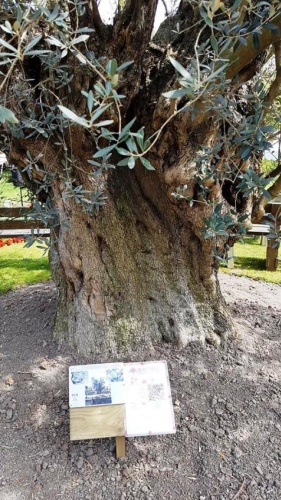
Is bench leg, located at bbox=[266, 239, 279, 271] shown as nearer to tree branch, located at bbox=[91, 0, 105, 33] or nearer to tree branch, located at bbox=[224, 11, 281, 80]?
tree branch, located at bbox=[224, 11, 281, 80]

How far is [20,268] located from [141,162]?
3532 mm

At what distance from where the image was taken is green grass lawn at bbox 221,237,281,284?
5.11 m

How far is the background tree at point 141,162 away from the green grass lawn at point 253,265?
1.76 meters

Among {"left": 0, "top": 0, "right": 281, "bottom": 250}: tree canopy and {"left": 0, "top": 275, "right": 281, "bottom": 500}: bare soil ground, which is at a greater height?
{"left": 0, "top": 0, "right": 281, "bottom": 250}: tree canopy

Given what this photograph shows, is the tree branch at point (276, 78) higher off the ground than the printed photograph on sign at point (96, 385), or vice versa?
the tree branch at point (276, 78)

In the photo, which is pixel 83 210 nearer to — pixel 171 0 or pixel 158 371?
pixel 158 371

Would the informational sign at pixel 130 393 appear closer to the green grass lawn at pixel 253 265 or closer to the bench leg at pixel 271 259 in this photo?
the green grass lawn at pixel 253 265

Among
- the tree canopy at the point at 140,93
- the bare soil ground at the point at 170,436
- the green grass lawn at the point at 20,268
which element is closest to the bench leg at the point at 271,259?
the bare soil ground at the point at 170,436

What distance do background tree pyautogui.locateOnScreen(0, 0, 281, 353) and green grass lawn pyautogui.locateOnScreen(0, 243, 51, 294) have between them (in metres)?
1.70

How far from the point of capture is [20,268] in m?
5.36

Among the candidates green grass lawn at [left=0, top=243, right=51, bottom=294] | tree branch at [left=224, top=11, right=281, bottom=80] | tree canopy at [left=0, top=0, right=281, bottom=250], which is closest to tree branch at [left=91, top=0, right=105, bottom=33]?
tree canopy at [left=0, top=0, right=281, bottom=250]

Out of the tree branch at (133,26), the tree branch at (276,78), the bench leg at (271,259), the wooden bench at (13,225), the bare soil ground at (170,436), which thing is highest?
the tree branch at (133,26)

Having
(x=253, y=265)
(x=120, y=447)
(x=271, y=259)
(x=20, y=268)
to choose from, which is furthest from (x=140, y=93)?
(x=253, y=265)

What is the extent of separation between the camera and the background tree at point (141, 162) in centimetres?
203
